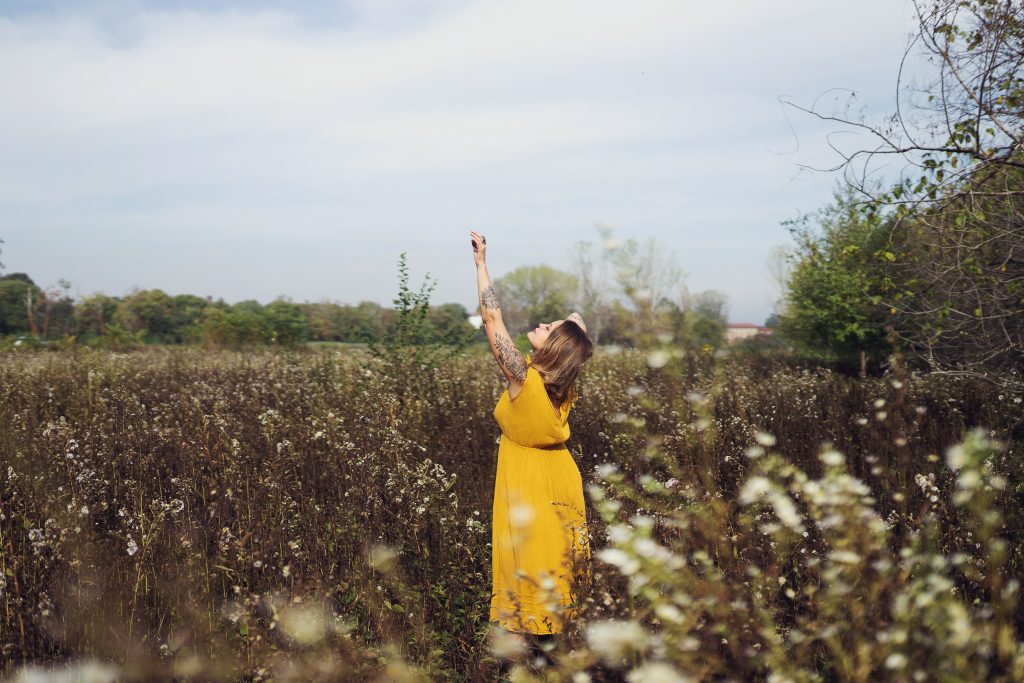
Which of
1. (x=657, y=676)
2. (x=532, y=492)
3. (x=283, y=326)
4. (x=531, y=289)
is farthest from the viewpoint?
(x=531, y=289)

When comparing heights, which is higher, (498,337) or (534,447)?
(498,337)

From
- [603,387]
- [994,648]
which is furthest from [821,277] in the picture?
[994,648]

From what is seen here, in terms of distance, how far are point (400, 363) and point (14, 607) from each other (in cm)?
535

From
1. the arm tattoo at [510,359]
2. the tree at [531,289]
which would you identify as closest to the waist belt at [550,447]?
the arm tattoo at [510,359]

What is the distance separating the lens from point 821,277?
1859 cm

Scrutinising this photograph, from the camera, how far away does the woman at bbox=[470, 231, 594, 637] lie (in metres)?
3.19

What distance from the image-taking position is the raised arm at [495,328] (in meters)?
3.29

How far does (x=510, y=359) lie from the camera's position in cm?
328

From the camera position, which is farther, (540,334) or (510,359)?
(540,334)

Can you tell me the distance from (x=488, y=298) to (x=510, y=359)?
0.40 m

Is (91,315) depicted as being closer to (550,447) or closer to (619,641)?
(550,447)

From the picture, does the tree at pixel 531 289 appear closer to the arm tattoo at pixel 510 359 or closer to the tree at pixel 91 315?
the tree at pixel 91 315

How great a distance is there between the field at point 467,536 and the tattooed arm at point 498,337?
60 centimetres

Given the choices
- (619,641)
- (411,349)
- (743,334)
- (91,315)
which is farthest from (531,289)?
(619,641)
